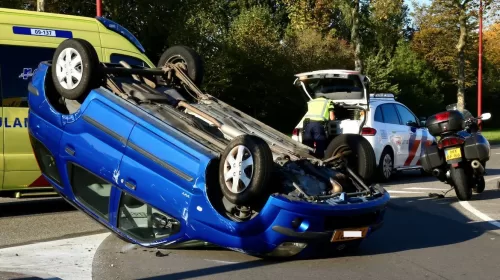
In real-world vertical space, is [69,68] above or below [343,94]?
above

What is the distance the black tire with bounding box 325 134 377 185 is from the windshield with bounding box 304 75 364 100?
5.89 meters

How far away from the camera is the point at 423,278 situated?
6074 mm

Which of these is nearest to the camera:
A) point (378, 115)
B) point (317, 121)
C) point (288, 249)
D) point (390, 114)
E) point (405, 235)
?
point (288, 249)

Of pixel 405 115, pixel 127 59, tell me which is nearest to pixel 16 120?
pixel 127 59

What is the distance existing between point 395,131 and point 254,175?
29.4ft

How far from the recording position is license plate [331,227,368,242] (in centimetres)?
616

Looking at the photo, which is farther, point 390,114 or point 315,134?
point 390,114

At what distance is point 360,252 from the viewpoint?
278 inches

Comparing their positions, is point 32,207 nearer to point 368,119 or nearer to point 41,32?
point 41,32

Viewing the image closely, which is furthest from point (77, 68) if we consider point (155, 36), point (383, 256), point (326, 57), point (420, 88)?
point (420, 88)

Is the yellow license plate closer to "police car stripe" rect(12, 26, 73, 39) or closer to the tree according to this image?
"police car stripe" rect(12, 26, 73, 39)

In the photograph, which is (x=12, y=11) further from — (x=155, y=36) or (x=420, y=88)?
(x=420, y=88)

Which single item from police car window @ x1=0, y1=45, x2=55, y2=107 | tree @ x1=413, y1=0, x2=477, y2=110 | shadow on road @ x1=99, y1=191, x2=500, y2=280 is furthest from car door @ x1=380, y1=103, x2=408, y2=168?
tree @ x1=413, y1=0, x2=477, y2=110

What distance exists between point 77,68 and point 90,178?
1168mm
